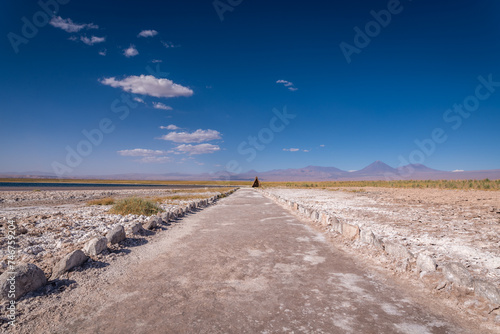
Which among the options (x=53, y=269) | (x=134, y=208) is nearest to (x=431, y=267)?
(x=53, y=269)

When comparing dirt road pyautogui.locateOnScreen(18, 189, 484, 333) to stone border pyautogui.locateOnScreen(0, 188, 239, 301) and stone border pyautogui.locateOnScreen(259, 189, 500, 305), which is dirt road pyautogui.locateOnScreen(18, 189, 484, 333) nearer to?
stone border pyautogui.locateOnScreen(0, 188, 239, 301)

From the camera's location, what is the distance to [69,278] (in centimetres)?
432

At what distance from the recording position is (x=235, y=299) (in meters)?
3.59

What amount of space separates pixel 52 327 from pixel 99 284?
1.26 meters

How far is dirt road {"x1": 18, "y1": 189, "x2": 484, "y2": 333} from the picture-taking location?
2.93 metres

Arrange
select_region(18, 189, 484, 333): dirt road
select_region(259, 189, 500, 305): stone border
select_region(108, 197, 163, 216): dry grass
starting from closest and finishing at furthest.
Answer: select_region(18, 189, 484, 333): dirt road
select_region(259, 189, 500, 305): stone border
select_region(108, 197, 163, 216): dry grass

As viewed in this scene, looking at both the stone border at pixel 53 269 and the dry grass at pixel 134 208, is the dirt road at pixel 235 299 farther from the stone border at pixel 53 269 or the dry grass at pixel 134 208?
the dry grass at pixel 134 208

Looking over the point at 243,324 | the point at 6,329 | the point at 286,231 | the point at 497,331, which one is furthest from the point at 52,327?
the point at 286,231

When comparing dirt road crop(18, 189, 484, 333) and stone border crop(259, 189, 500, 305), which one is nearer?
dirt road crop(18, 189, 484, 333)

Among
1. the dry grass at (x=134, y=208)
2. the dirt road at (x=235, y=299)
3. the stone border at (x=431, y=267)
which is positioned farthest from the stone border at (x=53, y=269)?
the dry grass at (x=134, y=208)

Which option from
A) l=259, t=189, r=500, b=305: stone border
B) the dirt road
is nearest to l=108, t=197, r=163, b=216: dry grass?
the dirt road

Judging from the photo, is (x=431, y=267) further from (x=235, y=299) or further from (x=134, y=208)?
(x=134, y=208)

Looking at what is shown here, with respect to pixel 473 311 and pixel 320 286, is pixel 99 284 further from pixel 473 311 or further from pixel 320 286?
pixel 473 311

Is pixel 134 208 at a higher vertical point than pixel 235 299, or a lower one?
higher
